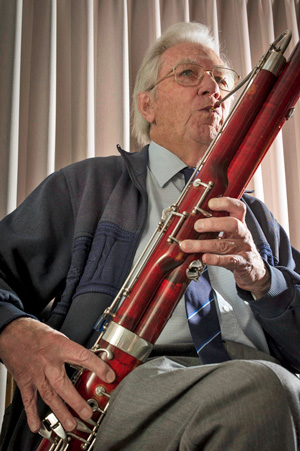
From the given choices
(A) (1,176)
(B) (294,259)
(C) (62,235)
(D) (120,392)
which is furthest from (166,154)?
(D) (120,392)

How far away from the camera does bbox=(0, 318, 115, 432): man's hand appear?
757 mm

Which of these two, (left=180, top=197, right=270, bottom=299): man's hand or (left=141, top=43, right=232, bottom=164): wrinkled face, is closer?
(left=180, top=197, right=270, bottom=299): man's hand

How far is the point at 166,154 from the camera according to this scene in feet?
4.57

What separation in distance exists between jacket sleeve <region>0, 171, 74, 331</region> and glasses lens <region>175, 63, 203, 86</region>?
595 millimetres

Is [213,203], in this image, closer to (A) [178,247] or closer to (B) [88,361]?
(A) [178,247]

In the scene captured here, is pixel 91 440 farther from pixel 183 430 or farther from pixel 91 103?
pixel 91 103

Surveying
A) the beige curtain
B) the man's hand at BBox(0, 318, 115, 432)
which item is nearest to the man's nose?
the beige curtain

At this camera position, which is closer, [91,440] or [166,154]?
[91,440]

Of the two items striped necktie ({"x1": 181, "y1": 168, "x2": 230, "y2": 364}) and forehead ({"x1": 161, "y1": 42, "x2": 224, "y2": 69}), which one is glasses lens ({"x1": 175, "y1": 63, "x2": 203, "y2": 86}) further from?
striped necktie ({"x1": 181, "y1": 168, "x2": 230, "y2": 364})

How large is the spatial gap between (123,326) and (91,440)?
0.20 m

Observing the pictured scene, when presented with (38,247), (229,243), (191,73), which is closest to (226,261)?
(229,243)

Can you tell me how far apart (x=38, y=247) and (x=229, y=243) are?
0.54 meters

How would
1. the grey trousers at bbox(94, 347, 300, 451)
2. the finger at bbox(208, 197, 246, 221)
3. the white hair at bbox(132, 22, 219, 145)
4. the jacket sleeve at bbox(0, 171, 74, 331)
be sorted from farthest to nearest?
the white hair at bbox(132, 22, 219, 145)
the jacket sleeve at bbox(0, 171, 74, 331)
the finger at bbox(208, 197, 246, 221)
the grey trousers at bbox(94, 347, 300, 451)

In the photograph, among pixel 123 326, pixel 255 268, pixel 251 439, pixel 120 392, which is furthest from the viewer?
pixel 255 268
